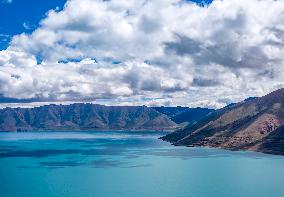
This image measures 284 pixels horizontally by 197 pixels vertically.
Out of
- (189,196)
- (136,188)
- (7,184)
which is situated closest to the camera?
(189,196)

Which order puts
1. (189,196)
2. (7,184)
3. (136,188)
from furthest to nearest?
(7,184)
(136,188)
(189,196)

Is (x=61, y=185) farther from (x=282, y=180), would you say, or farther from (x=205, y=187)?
(x=282, y=180)

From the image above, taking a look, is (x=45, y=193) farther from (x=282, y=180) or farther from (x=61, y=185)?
(x=282, y=180)

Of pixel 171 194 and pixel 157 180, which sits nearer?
pixel 171 194

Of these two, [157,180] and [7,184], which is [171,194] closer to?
[157,180]

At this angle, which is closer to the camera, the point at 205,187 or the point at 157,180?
the point at 205,187

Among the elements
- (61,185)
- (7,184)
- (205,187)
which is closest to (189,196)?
(205,187)

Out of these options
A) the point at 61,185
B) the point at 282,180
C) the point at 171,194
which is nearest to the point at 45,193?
the point at 61,185
